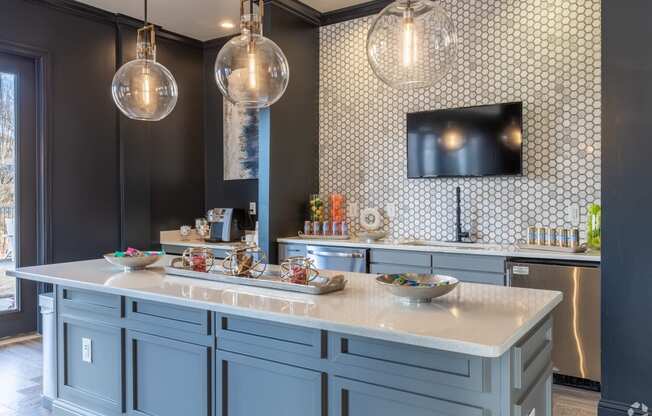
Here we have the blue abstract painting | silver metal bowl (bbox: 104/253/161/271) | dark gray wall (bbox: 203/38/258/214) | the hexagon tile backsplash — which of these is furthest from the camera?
dark gray wall (bbox: 203/38/258/214)

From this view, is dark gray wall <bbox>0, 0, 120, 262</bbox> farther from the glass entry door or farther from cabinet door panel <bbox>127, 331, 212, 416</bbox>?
cabinet door panel <bbox>127, 331, 212, 416</bbox>

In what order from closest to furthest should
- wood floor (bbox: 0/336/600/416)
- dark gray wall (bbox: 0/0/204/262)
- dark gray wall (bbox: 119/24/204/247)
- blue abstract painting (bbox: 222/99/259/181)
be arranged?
wood floor (bbox: 0/336/600/416) < dark gray wall (bbox: 0/0/204/262) < dark gray wall (bbox: 119/24/204/247) < blue abstract painting (bbox: 222/99/259/181)

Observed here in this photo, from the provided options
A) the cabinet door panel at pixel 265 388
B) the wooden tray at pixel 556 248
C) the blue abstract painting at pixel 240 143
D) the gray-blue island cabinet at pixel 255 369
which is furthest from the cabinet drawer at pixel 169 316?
the blue abstract painting at pixel 240 143

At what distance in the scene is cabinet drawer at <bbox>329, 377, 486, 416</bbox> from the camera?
4.97 ft

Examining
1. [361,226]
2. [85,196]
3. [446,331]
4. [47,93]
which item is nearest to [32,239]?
[85,196]

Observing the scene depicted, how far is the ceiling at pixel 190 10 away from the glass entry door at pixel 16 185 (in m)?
1.00

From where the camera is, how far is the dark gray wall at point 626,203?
2.54 meters

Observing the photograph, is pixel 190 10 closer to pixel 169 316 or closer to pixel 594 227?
pixel 169 316

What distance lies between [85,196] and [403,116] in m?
3.16

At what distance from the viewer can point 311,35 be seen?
191 inches

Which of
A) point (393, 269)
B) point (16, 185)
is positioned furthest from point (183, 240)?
point (393, 269)

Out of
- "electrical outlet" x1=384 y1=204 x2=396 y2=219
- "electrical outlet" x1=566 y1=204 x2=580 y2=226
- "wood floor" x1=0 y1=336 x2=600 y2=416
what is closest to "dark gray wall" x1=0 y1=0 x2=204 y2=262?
"wood floor" x1=0 y1=336 x2=600 y2=416

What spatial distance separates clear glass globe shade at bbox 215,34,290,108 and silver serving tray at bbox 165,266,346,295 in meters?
0.88

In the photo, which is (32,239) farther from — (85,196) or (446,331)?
(446,331)
